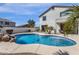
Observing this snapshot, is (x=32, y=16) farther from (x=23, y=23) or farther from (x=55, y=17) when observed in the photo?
(x=55, y=17)

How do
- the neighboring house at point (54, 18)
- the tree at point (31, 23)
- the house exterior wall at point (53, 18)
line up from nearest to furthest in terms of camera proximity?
the tree at point (31, 23) < the neighboring house at point (54, 18) < the house exterior wall at point (53, 18)

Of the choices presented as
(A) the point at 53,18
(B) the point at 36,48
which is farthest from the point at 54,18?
(B) the point at 36,48

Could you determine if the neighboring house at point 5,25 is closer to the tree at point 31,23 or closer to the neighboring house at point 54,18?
the tree at point 31,23

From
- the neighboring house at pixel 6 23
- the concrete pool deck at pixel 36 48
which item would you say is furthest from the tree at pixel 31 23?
the concrete pool deck at pixel 36 48

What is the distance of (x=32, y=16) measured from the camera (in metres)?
7.09

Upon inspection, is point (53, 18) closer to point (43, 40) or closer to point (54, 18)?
point (54, 18)

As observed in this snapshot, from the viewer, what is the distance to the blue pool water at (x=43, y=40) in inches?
282

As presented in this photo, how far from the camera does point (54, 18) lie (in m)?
7.34

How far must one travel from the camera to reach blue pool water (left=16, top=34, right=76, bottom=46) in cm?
716

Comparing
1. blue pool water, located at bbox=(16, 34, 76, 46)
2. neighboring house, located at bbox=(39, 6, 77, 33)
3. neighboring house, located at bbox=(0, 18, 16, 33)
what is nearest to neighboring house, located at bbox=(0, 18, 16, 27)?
neighboring house, located at bbox=(0, 18, 16, 33)

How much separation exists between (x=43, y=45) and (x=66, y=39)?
924mm

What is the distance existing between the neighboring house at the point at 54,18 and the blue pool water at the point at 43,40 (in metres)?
0.34
